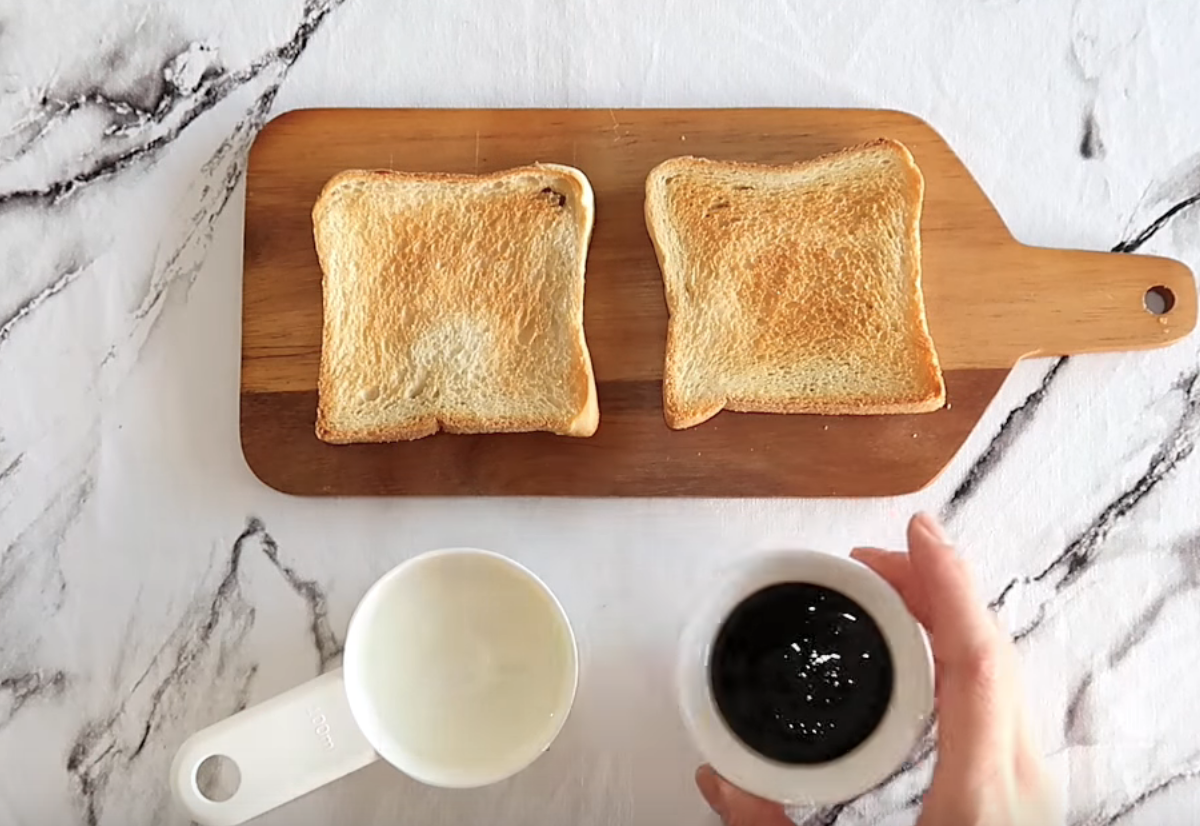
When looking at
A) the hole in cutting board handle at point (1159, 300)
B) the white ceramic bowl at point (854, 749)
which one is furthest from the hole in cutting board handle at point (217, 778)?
the hole in cutting board handle at point (1159, 300)

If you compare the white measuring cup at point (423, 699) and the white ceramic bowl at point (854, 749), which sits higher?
the white ceramic bowl at point (854, 749)

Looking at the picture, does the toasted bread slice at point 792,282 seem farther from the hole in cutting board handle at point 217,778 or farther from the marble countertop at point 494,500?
the hole in cutting board handle at point 217,778

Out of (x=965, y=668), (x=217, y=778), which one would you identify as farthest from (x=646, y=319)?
(x=217, y=778)

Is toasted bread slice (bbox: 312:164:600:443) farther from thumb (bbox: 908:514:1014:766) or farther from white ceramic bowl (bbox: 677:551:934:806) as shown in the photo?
thumb (bbox: 908:514:1014:766)

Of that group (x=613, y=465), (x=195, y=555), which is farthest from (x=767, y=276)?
(x=195, y=555)

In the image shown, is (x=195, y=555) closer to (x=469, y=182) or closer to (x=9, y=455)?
(x=9, y=455)

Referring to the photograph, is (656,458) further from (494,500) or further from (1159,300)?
(1159,300)
